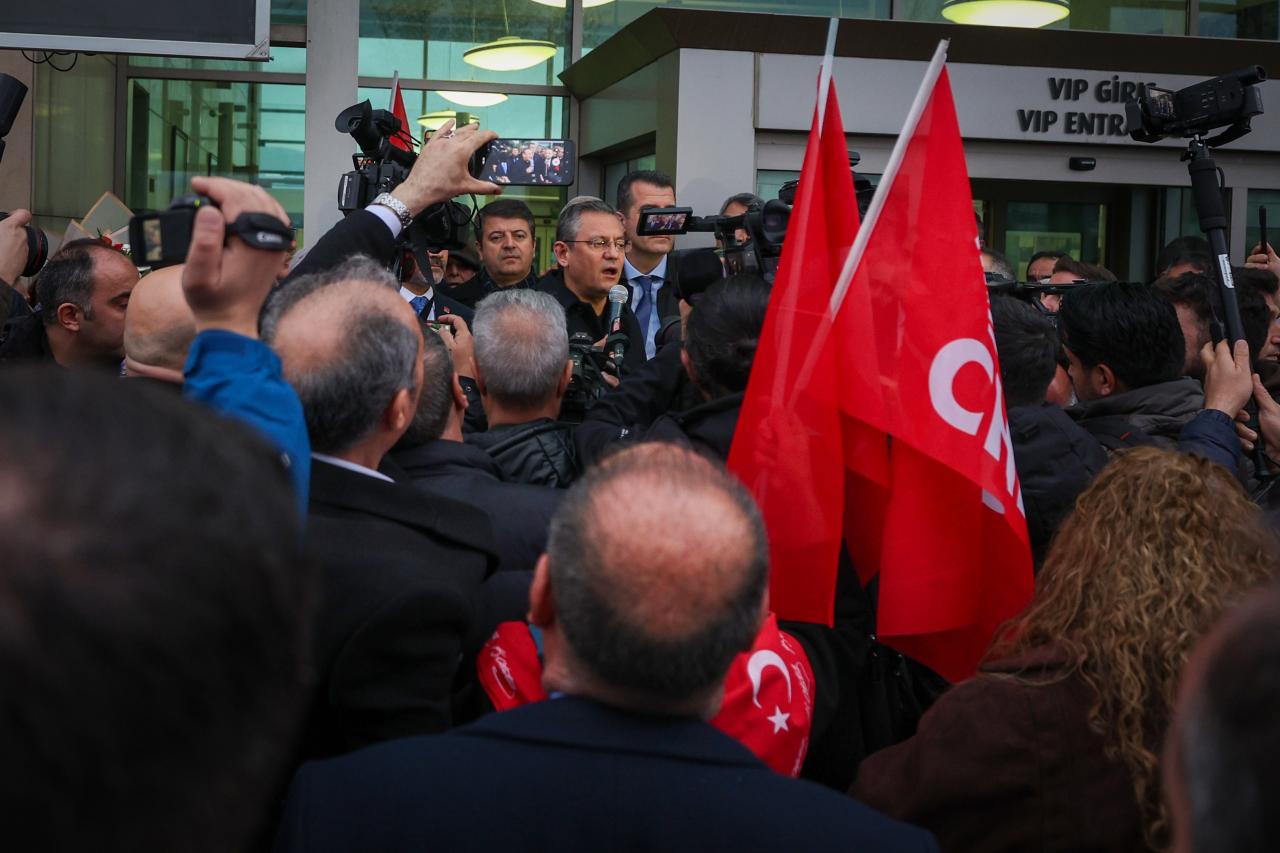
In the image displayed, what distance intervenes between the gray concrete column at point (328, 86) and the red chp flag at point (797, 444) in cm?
356

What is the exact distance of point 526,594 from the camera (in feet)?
8.04

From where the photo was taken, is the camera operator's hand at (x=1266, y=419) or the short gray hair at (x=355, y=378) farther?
the camera operator's hand at (x=1266, y=419)

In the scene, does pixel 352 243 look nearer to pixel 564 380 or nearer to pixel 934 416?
pixel 564 380

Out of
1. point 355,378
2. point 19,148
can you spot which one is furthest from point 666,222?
point 19,148

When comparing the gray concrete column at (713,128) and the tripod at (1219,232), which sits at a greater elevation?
the gray concrete column at (713,128)

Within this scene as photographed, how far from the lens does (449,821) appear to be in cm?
A: 142

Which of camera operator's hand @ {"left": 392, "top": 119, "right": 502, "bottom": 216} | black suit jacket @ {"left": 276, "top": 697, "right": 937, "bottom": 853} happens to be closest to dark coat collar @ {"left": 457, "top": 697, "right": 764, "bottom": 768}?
black suit jacket @ {"left": 276, "top": 697, "right": 937, "bottom": 853}

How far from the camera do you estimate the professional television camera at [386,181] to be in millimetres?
3299

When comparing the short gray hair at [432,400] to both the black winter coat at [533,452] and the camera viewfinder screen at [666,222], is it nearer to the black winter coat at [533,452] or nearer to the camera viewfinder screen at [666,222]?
the black winter coat at [533,452]

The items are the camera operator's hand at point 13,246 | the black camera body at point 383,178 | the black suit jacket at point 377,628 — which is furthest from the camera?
the camera operator's hand at point 13,246

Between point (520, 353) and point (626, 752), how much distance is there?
5.93ft

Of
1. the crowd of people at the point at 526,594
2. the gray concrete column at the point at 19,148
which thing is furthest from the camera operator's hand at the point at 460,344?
the gray concrete column at the point at 19,148

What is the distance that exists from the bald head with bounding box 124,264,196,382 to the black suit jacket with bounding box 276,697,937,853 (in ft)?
4.98

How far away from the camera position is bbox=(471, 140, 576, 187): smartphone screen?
3266 mm
